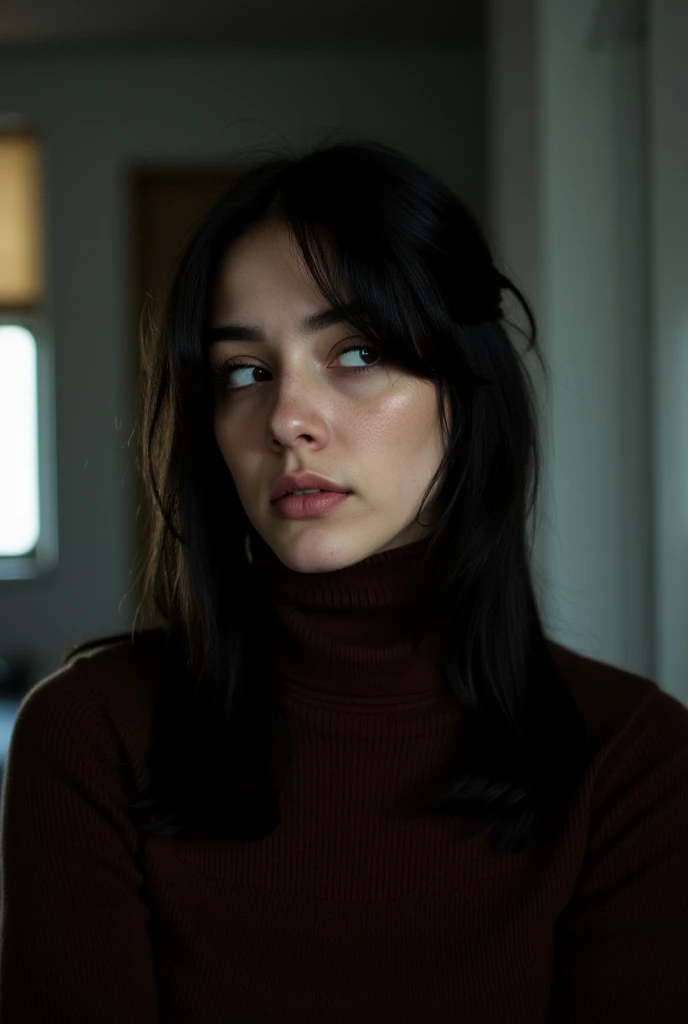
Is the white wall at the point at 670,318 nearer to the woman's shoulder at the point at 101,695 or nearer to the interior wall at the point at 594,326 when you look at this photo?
the interior wall at the point at 594,326

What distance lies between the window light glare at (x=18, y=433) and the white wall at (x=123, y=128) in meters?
0.17

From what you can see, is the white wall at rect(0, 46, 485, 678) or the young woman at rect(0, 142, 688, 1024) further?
the white wall at rect(0, 46, 485, 678)

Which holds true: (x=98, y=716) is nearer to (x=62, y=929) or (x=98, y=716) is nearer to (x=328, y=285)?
(x=62, y=929)

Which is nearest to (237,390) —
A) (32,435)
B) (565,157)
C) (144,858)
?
(144,858)

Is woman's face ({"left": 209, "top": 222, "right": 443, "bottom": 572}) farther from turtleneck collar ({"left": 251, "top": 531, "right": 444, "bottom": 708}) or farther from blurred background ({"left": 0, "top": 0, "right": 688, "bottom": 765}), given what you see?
blurred background ({"left": 0, "top": 0, "right": 688, "bottom": 765})

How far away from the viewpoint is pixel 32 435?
447cm

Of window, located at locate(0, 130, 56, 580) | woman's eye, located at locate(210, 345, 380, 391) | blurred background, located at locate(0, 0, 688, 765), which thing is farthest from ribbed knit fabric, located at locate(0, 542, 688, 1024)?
window, located at locate(0, 130, 56, 580)

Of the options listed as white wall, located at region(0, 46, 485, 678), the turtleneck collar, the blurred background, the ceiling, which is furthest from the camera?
white wall, located at region(0, 46, 485, 678)

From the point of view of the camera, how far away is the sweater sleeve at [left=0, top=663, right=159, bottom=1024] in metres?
0.92

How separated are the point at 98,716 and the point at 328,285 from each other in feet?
1.44

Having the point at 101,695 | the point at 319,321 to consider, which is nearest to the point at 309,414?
the point at 319,321

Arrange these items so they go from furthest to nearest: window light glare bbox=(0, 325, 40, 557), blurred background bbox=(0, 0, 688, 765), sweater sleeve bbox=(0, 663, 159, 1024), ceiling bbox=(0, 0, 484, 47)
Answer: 1. window light glare bbox=(0, 325, 40, 557)
2. blurred background bbox=(0, 0, 688, 765)
3. ceiling bbox=(0, 0, 484, 47)
4. sweater sleeve bbox=(0, 663, 159, 1024)

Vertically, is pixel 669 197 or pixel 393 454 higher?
pixel 669 197

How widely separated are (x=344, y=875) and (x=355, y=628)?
221 millimetres
